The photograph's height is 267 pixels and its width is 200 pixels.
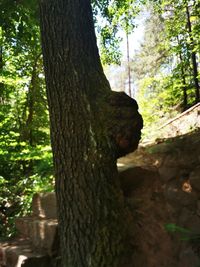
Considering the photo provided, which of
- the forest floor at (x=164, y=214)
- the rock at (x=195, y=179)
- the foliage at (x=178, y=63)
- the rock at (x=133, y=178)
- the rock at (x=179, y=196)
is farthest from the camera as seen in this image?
the foliage at (x=178, y=63)

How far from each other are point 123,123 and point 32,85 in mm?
9006

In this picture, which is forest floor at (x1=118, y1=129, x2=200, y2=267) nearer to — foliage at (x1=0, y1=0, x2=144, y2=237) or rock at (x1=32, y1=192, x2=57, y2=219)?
rock at (x1=32, y1=192, x2=57, y2=219)

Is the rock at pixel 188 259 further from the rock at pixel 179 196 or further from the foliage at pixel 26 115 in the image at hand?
the foliage at pixel 26 115

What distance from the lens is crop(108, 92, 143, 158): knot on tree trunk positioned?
10.7 feet

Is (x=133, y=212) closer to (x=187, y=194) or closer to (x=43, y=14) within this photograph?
(x=187, y=194)

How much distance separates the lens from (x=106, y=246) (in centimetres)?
300

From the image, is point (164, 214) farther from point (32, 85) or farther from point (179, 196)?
point (32, 85)

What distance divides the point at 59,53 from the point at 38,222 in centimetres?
211

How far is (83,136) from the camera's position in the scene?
318cm

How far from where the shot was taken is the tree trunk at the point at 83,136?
303cm

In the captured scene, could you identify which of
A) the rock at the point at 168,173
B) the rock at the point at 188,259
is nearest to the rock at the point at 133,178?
the rock at the point at 188,259

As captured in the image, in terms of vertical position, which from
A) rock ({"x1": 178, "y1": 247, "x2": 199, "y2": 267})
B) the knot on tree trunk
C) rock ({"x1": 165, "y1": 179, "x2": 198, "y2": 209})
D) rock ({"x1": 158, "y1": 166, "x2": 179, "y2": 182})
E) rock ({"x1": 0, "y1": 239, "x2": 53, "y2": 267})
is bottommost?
rock ({"x1": 178, "y1": 247, "x2": 199, "y2": 267})

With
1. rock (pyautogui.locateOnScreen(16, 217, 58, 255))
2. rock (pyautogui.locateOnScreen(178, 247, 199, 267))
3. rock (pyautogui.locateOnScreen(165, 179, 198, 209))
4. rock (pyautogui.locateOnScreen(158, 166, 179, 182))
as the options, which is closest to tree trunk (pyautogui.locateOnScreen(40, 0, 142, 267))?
rock (pyautogui.locateOnScreen(16, 217, 58, 255))

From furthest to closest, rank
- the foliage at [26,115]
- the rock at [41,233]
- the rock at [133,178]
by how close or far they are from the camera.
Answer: the foliage at [26,115]
the rock at [133,178]
the rock at [41,233]
